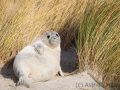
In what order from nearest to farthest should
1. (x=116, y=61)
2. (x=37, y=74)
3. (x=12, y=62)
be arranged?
(x=37, y=74) < (x=116, y=61) < (x=12, y=62)

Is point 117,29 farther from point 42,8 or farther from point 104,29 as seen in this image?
point 42,8

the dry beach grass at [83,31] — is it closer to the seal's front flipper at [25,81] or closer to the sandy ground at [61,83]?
the sandy ground at [61,83]

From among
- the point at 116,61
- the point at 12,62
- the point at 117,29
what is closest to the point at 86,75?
the point at 116,61

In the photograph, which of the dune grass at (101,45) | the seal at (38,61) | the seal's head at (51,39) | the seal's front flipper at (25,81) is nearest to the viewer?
the seal's front flipper at (25,81)

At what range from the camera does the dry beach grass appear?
4887 mm

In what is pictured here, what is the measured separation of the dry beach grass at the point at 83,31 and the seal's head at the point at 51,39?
32 centimetres

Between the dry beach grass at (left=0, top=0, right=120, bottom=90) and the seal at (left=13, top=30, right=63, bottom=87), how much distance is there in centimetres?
35

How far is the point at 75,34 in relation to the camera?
623 cm

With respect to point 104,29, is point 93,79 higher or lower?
lower

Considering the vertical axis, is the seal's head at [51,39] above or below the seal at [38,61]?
above

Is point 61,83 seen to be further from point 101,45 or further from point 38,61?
point 101,45

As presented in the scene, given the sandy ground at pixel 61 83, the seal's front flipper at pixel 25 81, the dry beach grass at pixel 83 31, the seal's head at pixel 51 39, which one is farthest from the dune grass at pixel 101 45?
the seal's front flipper at pixel 25 81

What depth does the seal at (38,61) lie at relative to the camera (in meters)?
4.54

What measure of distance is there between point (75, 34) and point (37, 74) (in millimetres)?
1820
